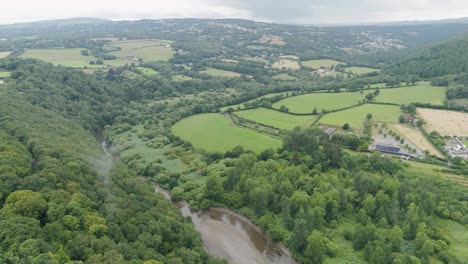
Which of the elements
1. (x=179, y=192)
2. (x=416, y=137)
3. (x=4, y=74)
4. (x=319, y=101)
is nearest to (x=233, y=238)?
(x=179, y=192)

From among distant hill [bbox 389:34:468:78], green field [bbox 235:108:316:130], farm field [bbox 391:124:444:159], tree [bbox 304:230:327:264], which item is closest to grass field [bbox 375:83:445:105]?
distant hill [bbox 389:34:468:78]

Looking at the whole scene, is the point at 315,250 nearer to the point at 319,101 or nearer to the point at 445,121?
the point at 445,121

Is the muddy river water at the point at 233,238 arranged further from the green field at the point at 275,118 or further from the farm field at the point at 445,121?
the farm field at the point at 445,121

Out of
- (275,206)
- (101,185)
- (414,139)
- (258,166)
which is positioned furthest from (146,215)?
(414,139)

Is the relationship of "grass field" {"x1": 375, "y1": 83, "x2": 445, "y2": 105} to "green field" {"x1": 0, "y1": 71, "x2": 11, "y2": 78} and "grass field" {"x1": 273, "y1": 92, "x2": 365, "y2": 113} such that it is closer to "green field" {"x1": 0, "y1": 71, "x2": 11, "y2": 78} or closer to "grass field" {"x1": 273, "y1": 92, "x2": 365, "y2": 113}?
"grass field" {"x1": 273, "y1": 92, "x2": 365, "y2": 113}

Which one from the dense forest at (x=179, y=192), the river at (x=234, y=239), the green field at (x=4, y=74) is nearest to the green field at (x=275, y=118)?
the dense forest at (x=179, y=192)
